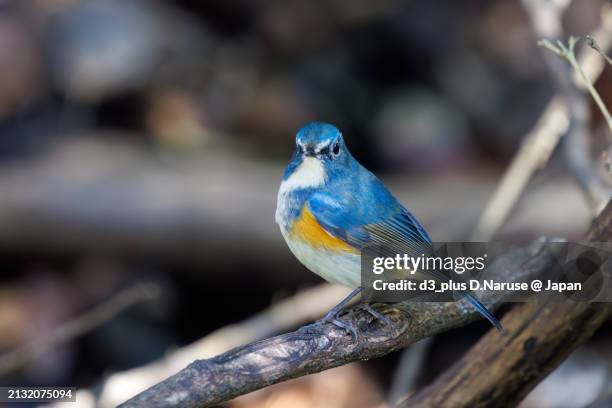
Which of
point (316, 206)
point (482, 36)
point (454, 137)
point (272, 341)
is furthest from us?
point (482, 36)

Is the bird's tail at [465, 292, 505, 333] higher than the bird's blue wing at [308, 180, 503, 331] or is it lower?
lower

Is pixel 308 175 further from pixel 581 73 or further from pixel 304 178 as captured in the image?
pixel 581 73

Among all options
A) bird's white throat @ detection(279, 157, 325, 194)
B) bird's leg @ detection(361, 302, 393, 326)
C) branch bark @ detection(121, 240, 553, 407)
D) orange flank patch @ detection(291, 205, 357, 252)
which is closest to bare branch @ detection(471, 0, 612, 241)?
branch bark @ detection(121, 240, 553, 407)

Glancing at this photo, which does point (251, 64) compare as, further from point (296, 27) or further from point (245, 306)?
point (245, 306)

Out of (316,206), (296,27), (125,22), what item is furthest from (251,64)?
(316,206)

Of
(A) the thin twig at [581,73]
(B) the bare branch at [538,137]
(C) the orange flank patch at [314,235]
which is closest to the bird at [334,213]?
(C) the orange flank patch at [314,235]

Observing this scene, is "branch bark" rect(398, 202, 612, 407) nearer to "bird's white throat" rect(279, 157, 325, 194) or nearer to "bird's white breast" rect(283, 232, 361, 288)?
"bird's white breast" rect(283, 232, 361, 288)

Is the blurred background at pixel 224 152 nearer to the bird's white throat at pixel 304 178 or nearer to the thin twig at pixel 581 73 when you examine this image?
the bird's white throat at pixel 304 178
